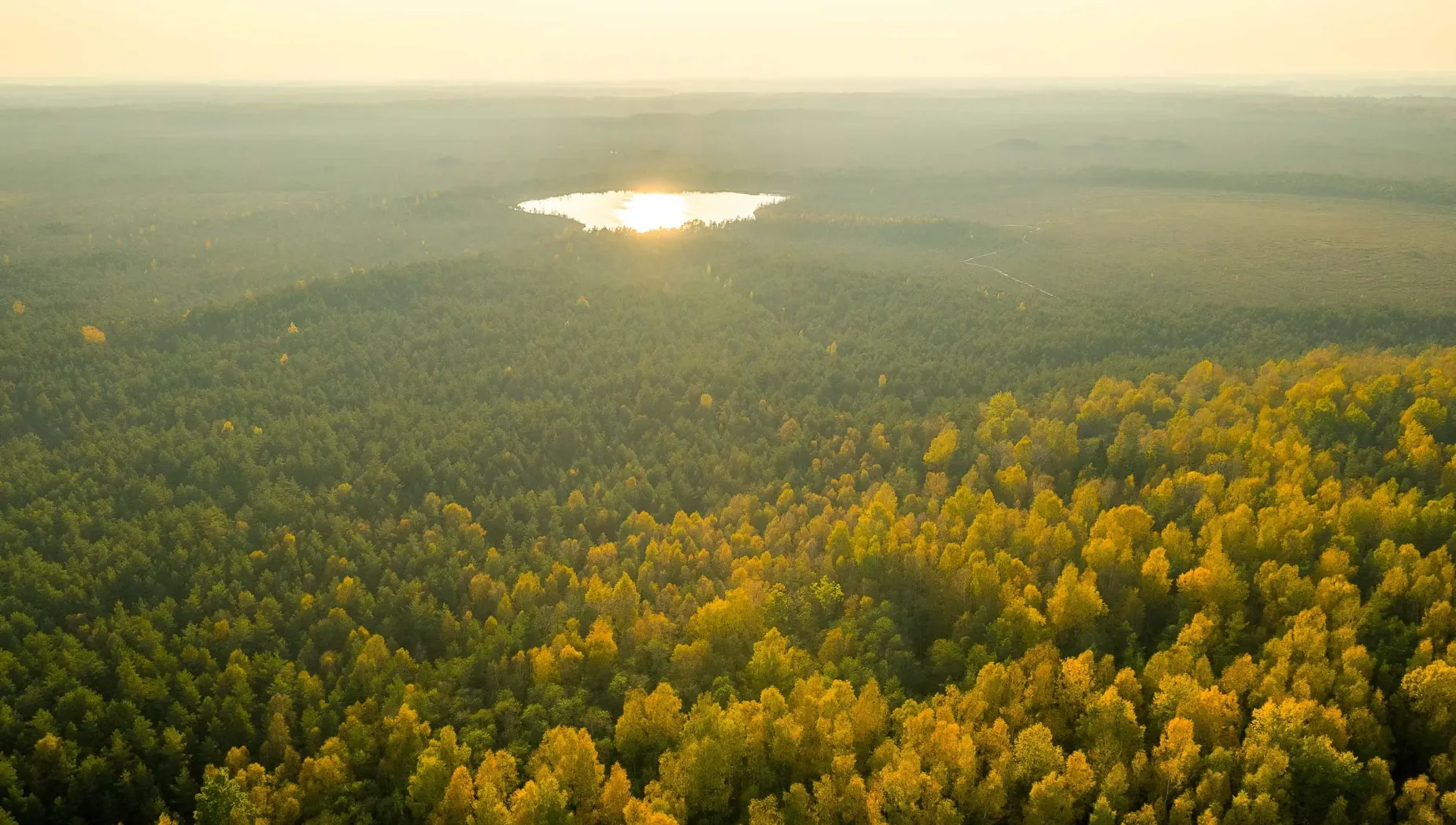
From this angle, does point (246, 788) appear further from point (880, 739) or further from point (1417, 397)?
point (1417, 397)

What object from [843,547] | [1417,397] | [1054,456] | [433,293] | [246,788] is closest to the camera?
[246,788]

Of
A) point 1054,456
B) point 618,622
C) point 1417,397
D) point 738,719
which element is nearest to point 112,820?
point 618,622

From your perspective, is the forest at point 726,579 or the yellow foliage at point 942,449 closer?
the forest at point 726,579

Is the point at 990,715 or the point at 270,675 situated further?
the point at 270,675

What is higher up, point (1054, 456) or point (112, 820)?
point (1054, 456)

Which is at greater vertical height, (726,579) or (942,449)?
(942,449)

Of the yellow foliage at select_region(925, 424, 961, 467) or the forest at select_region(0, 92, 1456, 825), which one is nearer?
the forest at select_region(0, 92, 1456, 825)

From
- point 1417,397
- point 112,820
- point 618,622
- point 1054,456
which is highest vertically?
point 1417,397

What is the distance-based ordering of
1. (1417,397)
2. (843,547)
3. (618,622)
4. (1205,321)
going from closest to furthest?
(618,622) → (843,547) → (1417,397) → (1205,321)

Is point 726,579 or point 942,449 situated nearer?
point 726,579

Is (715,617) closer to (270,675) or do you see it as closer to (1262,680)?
(270,675)
